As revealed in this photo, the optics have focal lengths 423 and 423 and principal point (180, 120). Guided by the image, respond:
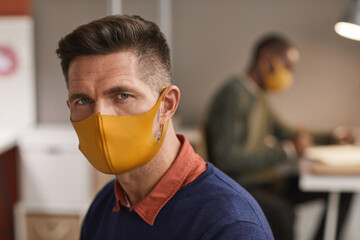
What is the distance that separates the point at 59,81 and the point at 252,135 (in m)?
1.43

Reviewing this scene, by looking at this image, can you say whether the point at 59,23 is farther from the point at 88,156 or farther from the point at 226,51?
the point at 88,156

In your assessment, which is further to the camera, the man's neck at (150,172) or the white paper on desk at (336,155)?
the white paper on desk at (336,155)

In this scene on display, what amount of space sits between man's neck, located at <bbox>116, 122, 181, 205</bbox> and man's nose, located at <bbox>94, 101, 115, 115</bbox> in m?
0.15

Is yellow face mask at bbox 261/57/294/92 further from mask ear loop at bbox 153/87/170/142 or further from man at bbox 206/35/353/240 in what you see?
mask ear loop at bbox 153/87/170/142

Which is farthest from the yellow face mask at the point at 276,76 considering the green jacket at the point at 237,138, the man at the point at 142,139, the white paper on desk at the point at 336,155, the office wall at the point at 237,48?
the man at the point at 142,139

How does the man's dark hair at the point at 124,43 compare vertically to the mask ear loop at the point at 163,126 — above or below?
above

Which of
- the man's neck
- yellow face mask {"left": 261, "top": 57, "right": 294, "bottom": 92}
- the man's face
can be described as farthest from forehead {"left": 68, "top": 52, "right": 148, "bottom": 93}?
yellow face mask {"left": 261, "top": 57, "right": 294, "bottom": 92}

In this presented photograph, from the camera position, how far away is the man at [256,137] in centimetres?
223

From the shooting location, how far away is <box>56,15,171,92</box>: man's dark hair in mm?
784

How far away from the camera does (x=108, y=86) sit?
787mm

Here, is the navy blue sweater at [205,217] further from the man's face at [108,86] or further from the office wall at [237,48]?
Answer: the office wall at [237,48]

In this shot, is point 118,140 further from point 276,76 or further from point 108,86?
point 276,76

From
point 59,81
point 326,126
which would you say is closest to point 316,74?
point 326,126

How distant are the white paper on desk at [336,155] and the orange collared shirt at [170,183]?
4.50ft
